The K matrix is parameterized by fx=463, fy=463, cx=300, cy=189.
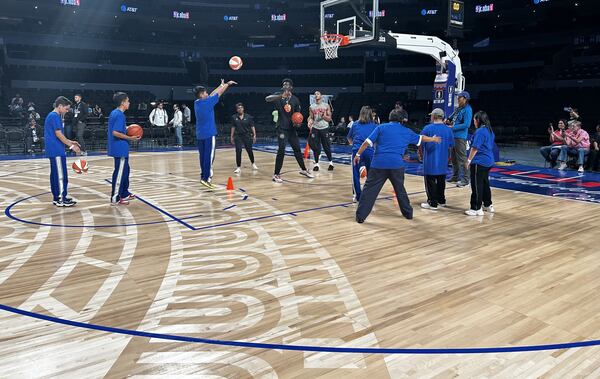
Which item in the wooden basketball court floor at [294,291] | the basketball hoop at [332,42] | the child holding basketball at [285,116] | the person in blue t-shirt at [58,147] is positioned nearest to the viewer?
the wooden basketball court floor at [294,291]

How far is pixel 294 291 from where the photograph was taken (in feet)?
12.7

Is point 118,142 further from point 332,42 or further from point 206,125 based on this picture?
point 332,42

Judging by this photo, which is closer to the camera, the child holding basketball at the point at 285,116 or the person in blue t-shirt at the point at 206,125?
the person in blue t-shirt at the point at 206,125

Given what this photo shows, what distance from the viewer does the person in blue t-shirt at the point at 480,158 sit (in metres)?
6.61

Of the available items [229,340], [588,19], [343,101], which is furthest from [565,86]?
[229,340]

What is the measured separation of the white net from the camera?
44.2 feet

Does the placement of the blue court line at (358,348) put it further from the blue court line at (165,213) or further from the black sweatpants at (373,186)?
the black sweatpants at (373,186)

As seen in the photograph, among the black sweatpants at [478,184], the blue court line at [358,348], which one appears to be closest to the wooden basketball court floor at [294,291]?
the blue court line at [358,348]

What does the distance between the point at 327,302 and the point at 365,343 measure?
69 centimetres

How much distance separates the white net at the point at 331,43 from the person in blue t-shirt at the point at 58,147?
845 cm

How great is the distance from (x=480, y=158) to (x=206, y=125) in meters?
4.76

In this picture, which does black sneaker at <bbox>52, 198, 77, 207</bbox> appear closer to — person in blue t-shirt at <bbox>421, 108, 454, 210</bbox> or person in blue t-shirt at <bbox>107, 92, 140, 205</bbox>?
person in blue t-shirt at <bbox>107, 92, 140, 205</bbox>

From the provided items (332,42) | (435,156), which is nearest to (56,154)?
(435,156)

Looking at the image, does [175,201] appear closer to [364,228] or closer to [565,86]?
[364,228]
